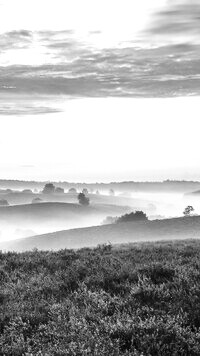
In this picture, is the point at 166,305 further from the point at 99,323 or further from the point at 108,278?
the point at 108,278

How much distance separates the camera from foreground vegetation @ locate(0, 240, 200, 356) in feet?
19.3

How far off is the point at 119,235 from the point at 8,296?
80.5 meters

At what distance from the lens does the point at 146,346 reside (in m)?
5.76

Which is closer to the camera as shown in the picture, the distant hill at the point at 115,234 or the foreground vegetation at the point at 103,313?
the foreground vegetation at the point at 103,313

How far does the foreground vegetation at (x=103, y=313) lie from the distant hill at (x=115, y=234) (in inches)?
2617

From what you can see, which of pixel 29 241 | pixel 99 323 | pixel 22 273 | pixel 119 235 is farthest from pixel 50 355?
pixel 29 241

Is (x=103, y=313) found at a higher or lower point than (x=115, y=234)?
higher

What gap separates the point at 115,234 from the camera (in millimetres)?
90688

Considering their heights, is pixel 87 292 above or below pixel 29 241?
above

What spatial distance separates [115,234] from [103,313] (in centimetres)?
8397

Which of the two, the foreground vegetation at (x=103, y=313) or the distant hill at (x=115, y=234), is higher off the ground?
the foreground vegetation at (x=103, y=313)

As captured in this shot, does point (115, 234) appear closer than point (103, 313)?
No

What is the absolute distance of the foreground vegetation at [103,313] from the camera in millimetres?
5891

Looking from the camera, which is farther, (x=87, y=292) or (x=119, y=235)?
(x=119, y=235)
